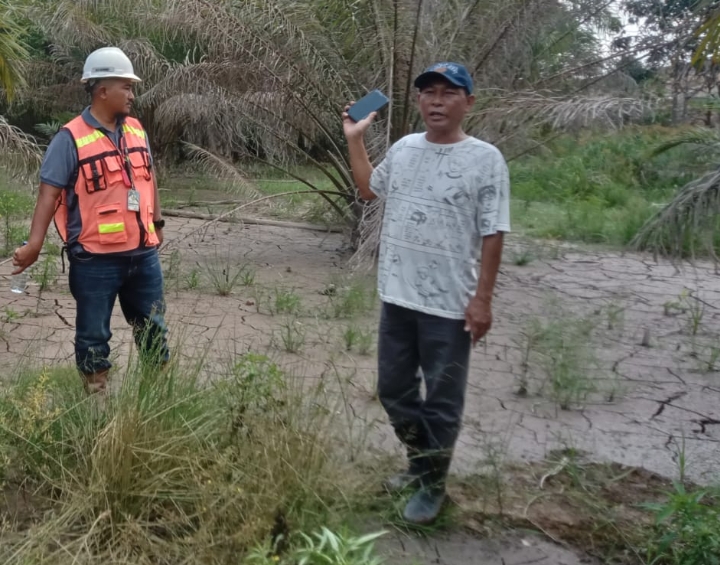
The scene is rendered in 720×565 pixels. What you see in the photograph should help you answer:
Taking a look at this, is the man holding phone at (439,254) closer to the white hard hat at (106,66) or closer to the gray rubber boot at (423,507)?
the gray rubber boot at (423,507)

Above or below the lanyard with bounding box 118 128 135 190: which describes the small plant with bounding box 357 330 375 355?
below

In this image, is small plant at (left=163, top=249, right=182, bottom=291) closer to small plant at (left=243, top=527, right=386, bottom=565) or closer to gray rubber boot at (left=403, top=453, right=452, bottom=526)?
gray rubber boot at (left=403, top=453, right=452, bottom=526)

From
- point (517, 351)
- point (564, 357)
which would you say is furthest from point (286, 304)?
point (564, 357)

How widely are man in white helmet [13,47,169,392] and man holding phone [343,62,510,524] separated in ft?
3.82

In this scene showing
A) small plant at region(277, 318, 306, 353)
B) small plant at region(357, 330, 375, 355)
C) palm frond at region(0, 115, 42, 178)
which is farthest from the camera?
palm frond at region(0, 115, 42, 178)

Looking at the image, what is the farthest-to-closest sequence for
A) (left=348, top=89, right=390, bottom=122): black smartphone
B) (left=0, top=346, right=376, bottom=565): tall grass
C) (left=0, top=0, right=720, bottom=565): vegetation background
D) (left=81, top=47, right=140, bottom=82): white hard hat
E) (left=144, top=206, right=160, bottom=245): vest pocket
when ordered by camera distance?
1. (left=144, top=206, right=160, bottom=245): vest pocket
2. (left=81, top=47, right=140, bottom=82): white hard hat
3. (left=348, top=89, right=390, bottom=122): black smartphone
4. (left=0, top=0, right=720, bottom=565): vegetation background
5. (left=0, top=346, right=376, bottom=565): tall grass

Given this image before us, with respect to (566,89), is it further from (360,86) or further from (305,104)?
(305,104)

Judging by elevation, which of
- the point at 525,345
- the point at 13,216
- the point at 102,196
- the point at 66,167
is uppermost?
the point at 66,167

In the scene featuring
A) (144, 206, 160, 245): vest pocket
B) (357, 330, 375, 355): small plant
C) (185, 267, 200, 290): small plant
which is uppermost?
(144, 206, 160, 245): vest pocket

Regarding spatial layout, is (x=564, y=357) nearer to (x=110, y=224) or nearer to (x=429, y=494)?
(x=429, y=494)

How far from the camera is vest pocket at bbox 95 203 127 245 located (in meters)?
3.87

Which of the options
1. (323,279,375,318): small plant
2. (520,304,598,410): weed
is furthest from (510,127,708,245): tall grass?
(520,304,598,410): weed

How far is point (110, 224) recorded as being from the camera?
388 centimetres

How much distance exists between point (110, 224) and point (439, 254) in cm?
154
